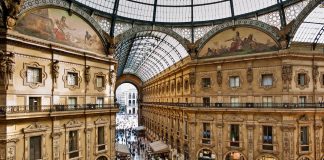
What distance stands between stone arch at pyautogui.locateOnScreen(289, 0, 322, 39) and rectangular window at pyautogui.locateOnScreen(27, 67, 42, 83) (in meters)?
24.9

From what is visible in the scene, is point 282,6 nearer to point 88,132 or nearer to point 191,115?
point 191,115

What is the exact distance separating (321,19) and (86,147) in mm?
28605

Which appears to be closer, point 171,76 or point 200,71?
point 200,71

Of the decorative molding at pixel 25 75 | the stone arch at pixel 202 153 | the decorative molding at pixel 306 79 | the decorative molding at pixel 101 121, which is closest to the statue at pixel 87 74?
the decorative molding at pixel 101 121

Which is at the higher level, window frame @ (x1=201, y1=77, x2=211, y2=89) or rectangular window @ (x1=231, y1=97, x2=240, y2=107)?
window frame @ (x1=201, y1=77, x2=211, y2=89)

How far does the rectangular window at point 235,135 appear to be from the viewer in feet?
109

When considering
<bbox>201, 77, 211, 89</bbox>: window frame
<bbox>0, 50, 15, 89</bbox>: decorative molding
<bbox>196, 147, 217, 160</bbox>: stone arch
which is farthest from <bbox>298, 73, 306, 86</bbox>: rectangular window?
<bbox>0, 50, 15, 89</bbox>: decorative molding

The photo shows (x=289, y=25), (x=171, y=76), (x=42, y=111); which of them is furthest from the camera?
(x=171, y=76)

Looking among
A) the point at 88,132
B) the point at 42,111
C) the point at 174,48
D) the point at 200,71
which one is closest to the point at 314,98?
the point at 200,71

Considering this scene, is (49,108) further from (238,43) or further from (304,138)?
(304,138)

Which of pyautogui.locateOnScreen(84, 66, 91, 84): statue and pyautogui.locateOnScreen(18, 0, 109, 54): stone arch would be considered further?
pyautogui.locateOnScreen(84, 66, 91, 84): statue

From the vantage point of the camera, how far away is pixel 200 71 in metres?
36.4

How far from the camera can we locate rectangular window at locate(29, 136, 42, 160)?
2230 centimetres

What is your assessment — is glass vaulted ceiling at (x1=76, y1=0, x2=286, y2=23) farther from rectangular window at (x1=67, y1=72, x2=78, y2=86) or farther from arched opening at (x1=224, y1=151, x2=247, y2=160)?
arched opening at (x1=224, y1=151, x2=247, y2=160)
